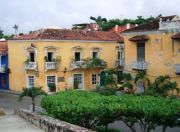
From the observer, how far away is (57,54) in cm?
3956

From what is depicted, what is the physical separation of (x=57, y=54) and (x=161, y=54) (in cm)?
1103

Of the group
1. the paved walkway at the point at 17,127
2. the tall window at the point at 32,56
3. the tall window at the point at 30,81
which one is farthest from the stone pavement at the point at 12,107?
the tall window at the point at 32,56

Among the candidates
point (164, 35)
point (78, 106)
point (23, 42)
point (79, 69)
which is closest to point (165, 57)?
point (164, 35)

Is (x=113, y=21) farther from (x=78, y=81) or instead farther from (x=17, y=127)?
(x=17, y=127)

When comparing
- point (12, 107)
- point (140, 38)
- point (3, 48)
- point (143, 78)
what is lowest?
point (12, 107)

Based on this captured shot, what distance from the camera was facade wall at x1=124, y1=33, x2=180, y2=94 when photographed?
104 ft

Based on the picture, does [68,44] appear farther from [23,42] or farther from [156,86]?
[156,86]

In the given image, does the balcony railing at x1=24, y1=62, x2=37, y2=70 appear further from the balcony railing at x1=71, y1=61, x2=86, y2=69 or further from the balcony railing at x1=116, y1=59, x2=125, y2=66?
the balcony railing at x1=116, y1=59, x2=125, y2=66

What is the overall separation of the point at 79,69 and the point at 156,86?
10.7 metres

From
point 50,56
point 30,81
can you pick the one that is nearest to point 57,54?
point 50,56

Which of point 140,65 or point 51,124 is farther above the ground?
point 140,65

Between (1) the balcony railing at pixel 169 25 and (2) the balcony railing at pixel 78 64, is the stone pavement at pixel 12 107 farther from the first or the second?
(1) the balcony railing at pixel 169 25

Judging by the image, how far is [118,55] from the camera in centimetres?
4438

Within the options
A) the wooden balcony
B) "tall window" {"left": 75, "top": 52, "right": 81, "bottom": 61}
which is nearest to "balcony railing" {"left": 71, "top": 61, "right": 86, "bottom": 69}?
"tall window" {"left": 75, "top": 52, "right": 81, "bottom": 61}
